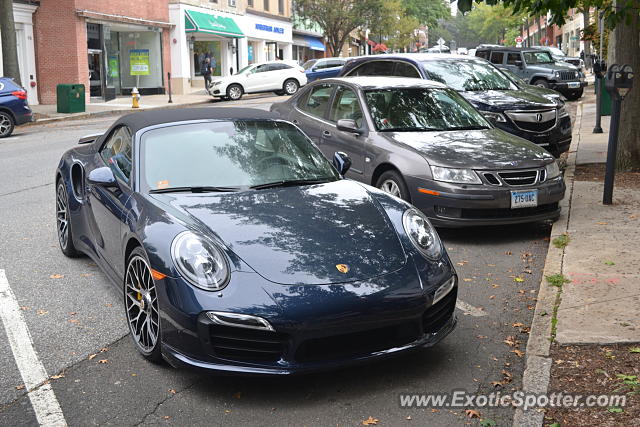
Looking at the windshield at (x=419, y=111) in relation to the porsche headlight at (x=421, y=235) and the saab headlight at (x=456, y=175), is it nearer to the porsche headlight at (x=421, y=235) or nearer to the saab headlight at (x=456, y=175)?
the saab headlight at (x=456, y=175)

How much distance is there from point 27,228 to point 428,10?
9032 cm

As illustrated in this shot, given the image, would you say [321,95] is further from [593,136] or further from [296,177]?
[593,136]

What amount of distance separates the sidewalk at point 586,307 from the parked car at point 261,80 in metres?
25.8

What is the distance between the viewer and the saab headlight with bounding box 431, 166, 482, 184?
7.45 m

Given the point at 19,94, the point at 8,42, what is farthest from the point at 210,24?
the point at 19,94

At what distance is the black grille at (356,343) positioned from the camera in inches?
158

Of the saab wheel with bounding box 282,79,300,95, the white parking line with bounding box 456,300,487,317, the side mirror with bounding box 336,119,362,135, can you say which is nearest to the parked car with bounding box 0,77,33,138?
the side mirror with bounding box 336,119,362,135

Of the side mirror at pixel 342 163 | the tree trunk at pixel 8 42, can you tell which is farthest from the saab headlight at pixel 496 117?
the tree trunk at pixel 8 42

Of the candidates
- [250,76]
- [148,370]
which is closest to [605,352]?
[148,370]

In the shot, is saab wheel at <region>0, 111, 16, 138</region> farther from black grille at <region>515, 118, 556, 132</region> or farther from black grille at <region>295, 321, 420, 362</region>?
black grille at <region>295, 321, 420, 362</region>

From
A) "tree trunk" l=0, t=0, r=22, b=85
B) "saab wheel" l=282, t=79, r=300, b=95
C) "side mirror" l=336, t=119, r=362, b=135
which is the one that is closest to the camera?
"side mirror" l=336, t=119, r=362, b=135

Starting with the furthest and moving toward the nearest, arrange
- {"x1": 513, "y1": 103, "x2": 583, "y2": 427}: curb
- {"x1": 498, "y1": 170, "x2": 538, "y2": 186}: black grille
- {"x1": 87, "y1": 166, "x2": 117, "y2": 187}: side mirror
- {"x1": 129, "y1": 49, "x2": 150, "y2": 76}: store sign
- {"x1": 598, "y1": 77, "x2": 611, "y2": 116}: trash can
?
{"x1": 129, "y1": 49, "x2": 150, "y2": 76}: store sign → {"x1": 598, "y1": 77, "x2": 611, "y2": 116}: trash can → {"x1": 498, "y1": 170, "x2": 538, "y2": 186}: black grille → {"x1": 87, "y1": 166, "x2": 117, "y2": 187}: side mirror → {"x1": 513, "y1": 103, "x2": 583, "y2": 427}: curb

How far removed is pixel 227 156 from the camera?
5.38m

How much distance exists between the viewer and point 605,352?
4594mm
